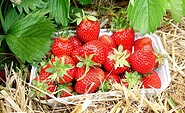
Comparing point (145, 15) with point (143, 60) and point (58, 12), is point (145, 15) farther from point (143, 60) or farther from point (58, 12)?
point (58, 12)

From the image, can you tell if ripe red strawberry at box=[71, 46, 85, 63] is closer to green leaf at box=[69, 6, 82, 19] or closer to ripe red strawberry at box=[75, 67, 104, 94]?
ripe red strawberry at box=[75, 67, 104, 94]

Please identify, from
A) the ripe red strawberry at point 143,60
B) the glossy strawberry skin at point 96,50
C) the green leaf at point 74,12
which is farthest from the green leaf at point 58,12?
the ripe red strawberry at point 143,60

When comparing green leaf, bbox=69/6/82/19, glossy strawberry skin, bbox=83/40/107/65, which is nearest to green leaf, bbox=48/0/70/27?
green leaf, bbox=69/6/82/19

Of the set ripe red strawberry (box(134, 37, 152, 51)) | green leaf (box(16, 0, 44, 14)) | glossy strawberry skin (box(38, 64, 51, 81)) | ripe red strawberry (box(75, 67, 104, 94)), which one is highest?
green leaf (box(16, 0, 44, 14))

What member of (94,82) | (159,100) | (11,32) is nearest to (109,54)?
(94,82)

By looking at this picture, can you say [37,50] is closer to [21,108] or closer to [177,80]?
[21,108]

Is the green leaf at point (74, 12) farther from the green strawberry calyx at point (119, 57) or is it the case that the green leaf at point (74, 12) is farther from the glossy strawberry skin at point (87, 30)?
the green strawberry calyx at point (119, 57)

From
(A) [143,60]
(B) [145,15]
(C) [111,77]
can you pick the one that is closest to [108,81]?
(C) [111,77]
